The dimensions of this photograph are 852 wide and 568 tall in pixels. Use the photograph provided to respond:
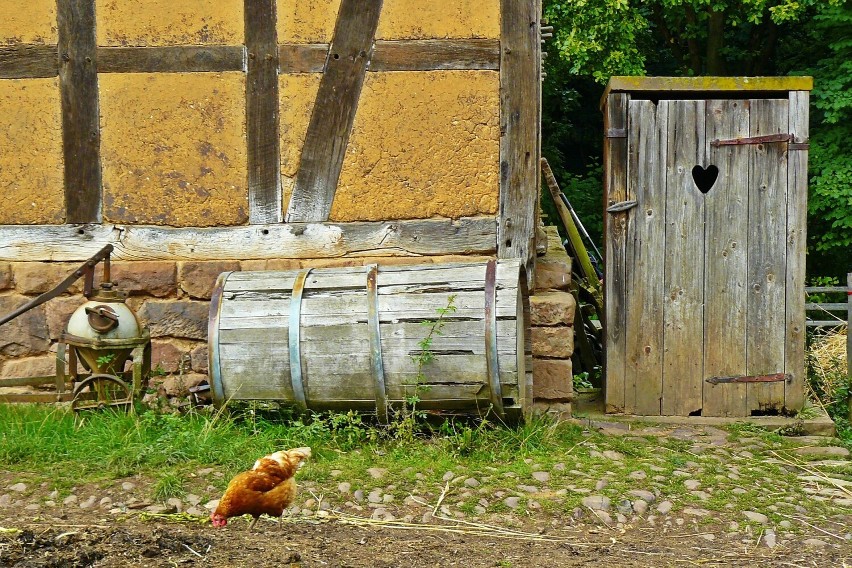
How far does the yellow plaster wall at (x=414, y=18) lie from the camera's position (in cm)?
568

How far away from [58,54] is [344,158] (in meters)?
1.85

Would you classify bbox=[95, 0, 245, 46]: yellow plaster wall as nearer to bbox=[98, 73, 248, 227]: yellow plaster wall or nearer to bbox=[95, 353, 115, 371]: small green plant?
bbox=[98, 73, 248, 227]: yellow plaster wall

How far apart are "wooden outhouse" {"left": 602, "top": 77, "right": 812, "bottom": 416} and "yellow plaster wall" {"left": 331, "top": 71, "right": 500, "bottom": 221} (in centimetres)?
85

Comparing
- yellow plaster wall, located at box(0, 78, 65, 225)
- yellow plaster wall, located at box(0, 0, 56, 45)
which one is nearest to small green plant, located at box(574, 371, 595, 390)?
yellow plaster wall, located at box(0, 78, 65, 225)

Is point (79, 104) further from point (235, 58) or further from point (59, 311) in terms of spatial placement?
point (59, 311)

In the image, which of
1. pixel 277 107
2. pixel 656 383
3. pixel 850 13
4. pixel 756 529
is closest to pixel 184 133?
pixel 277 107

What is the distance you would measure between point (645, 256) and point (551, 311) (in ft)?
2.44

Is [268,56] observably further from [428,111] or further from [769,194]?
[769,194]

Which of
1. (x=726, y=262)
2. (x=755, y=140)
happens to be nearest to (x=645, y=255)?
(x=726, y=262)

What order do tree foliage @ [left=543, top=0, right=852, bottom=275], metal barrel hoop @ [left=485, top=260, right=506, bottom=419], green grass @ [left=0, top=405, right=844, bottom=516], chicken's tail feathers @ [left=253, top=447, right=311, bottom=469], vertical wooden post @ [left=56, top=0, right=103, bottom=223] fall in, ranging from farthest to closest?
tree foliage @ [left=543, top=0, right=852, bottom=275] < vertical wooden post @ [left=56, top=0, right=103, bottom=223] < metal barrel hoop @ [left=485, top=260, right=506, bottom=419] < green grass @ [left=0, top=405, right=844, bottom=516] < chicken's tail feathers @ [left=253, top=447, right=311, bottom=469]

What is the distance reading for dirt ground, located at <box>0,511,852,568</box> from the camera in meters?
3.47

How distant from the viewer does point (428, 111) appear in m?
5.73

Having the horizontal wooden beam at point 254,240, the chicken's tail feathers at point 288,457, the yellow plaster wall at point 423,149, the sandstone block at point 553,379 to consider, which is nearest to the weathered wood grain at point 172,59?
the yellow plaster wall at point 423,149

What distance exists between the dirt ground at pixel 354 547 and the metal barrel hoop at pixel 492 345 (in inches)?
39.8
